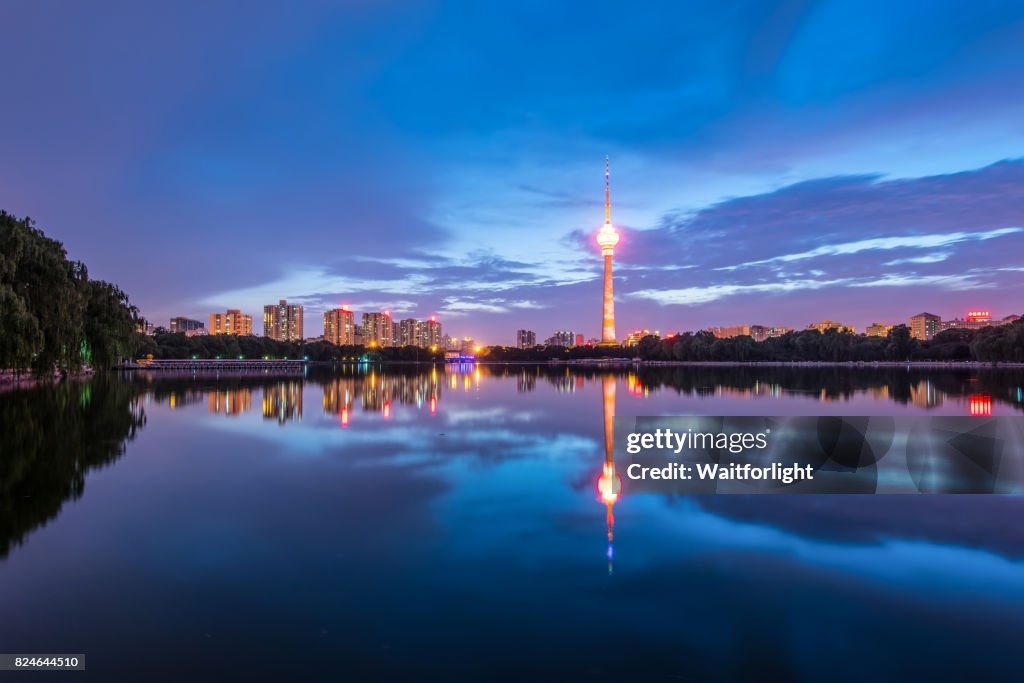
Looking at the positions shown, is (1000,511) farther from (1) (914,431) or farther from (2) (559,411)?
(2) (559,411)

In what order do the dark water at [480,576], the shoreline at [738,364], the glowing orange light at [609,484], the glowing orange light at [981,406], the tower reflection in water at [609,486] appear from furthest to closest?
the shoreline at [738,364] < the glowing orange light at [981,406] < the glowing orange light at [609,484] < the tower reflection in water at [609,486] < the dark water at [480,576]

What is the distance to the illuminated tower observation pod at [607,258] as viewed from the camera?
16425 cm

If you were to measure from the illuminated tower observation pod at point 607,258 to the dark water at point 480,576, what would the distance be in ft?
510

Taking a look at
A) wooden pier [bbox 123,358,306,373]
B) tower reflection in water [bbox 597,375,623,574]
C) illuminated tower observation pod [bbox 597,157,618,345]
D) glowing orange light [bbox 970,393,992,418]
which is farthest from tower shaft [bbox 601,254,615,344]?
tower reflection in water [bbox 597,375,623,574]

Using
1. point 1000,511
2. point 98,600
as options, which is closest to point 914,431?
point 1000,511

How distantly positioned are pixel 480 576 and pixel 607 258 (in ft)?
535

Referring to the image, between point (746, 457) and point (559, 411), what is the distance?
11.8 meters

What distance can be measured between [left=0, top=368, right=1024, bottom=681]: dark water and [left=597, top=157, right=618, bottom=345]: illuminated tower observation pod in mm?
155369

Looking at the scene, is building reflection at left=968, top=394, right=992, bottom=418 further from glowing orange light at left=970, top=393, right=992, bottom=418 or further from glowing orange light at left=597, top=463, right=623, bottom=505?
glowing orange light at left=597, top=463, right=623, bottom=505

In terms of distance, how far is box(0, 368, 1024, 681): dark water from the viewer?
5211 mm

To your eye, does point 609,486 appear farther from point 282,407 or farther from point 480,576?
point 282,407

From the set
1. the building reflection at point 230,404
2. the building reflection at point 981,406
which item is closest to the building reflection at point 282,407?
the building reflection at point 230,404

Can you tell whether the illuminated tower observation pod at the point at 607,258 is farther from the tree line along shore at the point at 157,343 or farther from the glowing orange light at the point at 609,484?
the glowing orange light at the point at 609,484

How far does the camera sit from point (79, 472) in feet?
40.0
